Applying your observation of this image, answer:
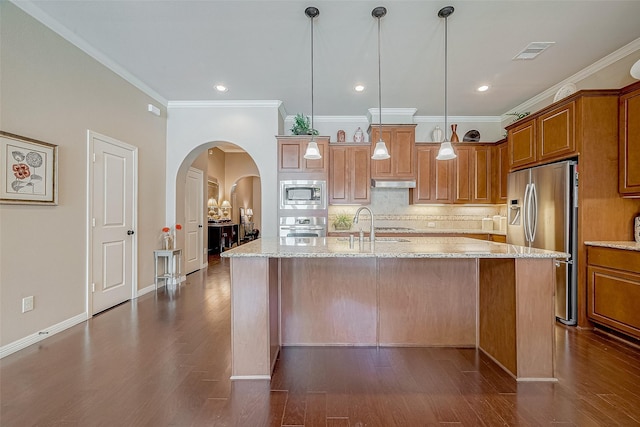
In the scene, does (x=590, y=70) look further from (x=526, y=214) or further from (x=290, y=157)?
(x=290, y=157)

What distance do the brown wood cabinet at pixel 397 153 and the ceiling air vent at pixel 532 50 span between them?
1.70 metres

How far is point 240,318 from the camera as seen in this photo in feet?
6.84

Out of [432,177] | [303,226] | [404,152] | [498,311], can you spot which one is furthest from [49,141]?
[432,177]

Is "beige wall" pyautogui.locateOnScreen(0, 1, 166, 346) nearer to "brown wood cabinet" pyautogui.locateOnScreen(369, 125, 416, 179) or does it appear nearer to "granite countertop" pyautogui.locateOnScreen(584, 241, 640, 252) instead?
"brown wood cabinet" pyautogui.locateOnScreen(369, 125, 416, 179)

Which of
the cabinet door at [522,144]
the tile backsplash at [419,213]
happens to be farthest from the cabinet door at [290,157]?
the cabinet door at [522,144]

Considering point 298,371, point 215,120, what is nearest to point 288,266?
point 298,371

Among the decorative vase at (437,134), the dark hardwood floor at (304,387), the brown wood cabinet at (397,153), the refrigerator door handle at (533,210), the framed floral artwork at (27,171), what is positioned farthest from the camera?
the decorative vase at (437,134)

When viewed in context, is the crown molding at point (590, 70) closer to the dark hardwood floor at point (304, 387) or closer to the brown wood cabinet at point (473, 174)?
the brown wood cabinet at point (473, 174)

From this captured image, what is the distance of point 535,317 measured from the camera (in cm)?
205

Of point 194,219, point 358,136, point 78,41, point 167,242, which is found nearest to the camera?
point 78,41

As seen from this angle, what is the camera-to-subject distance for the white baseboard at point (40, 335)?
2.41 metres

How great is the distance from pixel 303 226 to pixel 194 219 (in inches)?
98.4

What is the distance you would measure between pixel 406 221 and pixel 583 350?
10.1 ft

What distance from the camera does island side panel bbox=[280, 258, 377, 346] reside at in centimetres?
254
